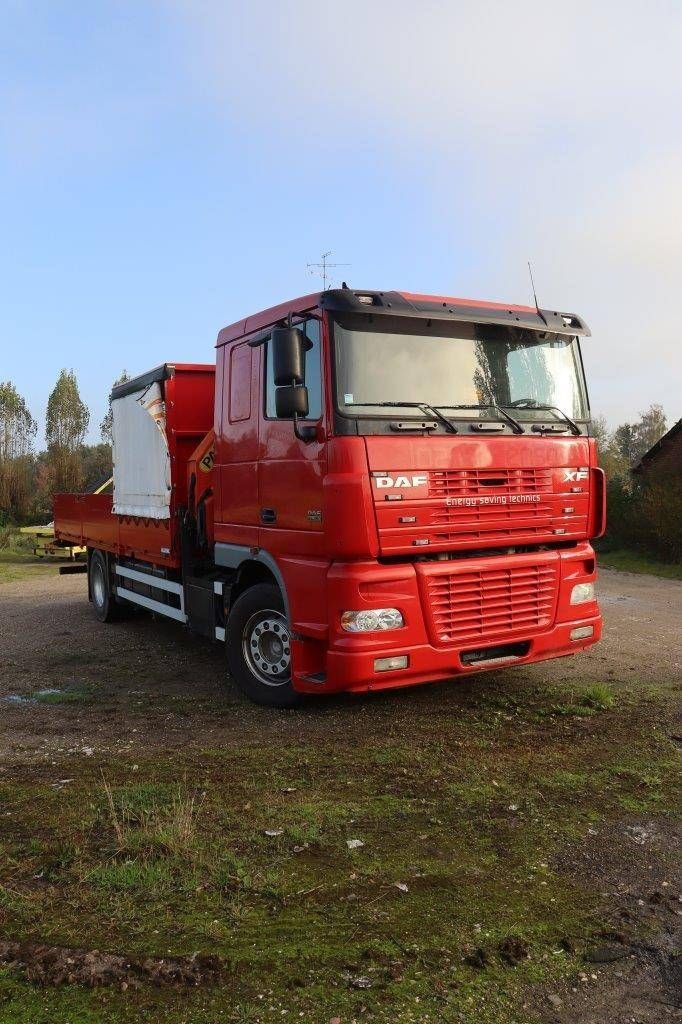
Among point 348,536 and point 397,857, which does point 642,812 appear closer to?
point 397,857

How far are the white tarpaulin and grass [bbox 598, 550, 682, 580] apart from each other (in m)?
11.4

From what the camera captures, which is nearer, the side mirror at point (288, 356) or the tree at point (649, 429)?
the side mirror at point (288, 356)

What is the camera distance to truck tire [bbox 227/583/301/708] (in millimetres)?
Result: 6172

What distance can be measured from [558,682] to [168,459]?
4243 millimetres

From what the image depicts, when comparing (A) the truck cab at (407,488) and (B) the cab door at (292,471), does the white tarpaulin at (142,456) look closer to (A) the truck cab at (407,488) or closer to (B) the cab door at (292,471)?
(A) the truck cab at (407,488)

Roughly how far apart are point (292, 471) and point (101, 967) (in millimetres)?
3495

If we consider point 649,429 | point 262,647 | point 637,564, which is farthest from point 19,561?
point 649,429

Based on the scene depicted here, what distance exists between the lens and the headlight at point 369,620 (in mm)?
5246

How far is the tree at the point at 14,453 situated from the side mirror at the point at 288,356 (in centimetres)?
2839

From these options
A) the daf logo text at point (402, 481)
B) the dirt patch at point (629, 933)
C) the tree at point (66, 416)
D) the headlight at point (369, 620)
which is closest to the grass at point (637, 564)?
the daf logo text at point (402, 481)

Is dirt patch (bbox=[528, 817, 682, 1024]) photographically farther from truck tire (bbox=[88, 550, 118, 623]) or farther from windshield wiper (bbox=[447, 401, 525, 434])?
truck tire (bbox=[88, 550, 118, 623])

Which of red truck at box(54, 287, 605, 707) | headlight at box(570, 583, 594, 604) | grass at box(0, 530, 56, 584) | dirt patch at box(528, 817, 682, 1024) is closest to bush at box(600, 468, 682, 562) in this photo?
headlight at box(570, 583, 594, 604)

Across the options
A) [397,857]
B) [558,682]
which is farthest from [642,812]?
[558,682]

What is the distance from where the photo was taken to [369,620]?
527cm
